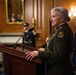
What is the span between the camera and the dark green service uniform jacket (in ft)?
5.35

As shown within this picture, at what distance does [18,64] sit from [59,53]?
345 millimetres

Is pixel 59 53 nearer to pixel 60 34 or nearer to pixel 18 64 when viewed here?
pixel 60 34

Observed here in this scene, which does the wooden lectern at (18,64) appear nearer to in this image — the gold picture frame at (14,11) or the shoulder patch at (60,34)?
the shoulder patch at (60,34)

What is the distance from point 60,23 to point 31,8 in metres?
4.99

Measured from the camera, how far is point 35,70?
1.68m

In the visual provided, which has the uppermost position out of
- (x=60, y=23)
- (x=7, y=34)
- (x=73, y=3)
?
(x=73, y=3)

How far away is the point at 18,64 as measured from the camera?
173 centimetres

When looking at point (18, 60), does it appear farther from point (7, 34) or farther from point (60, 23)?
point (7, 34)

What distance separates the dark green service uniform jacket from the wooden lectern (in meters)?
0.07

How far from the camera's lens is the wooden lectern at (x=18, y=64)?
5.44 feet

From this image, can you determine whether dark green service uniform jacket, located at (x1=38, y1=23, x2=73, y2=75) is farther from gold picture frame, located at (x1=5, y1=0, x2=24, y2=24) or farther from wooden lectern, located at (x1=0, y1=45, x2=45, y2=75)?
gold picture frame, located at (x1=5, y1=0, x2=24, y2=24)

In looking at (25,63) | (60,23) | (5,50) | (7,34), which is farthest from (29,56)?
(7,34)

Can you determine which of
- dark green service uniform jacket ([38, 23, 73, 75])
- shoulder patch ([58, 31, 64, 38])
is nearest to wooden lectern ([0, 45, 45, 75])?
dark green service uniform jacket ([38, 23, 73, 75])

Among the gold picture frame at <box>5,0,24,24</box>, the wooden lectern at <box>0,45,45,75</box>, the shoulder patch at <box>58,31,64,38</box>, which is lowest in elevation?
the wooden lectern at <box>0,45,45,75</box>
